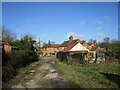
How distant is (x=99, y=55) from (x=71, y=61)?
7169 millimetres

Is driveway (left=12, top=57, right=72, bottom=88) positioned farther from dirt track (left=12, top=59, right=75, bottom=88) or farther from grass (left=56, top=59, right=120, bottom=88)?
grass (left=56, top=59, right=120, bottom=88)

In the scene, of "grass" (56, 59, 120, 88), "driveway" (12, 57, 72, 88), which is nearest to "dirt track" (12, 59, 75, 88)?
"driveway" (12, 57, 72, 88)

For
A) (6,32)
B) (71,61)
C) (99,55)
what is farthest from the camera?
(6,32)

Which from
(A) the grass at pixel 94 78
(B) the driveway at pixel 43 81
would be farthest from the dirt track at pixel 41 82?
(A) the grass at pixel 94 78

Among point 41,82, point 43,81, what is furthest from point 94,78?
point 41,82

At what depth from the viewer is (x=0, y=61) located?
379 inches

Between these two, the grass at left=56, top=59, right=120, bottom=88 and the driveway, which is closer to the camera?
the driveway

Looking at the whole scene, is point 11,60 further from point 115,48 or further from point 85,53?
point 115,48

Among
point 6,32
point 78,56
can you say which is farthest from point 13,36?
point 78,56

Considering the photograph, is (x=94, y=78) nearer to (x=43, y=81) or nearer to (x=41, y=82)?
(x=43, y=81)

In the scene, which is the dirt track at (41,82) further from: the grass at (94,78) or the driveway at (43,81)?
the grass at (94,78)

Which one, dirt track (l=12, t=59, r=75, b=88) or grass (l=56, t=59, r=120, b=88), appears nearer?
dirt track (l=12, t=59, r=75, b=88)

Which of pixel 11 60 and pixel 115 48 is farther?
pixel 115 48

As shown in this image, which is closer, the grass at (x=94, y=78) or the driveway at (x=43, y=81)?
the driveway at (x=43, y=81)
